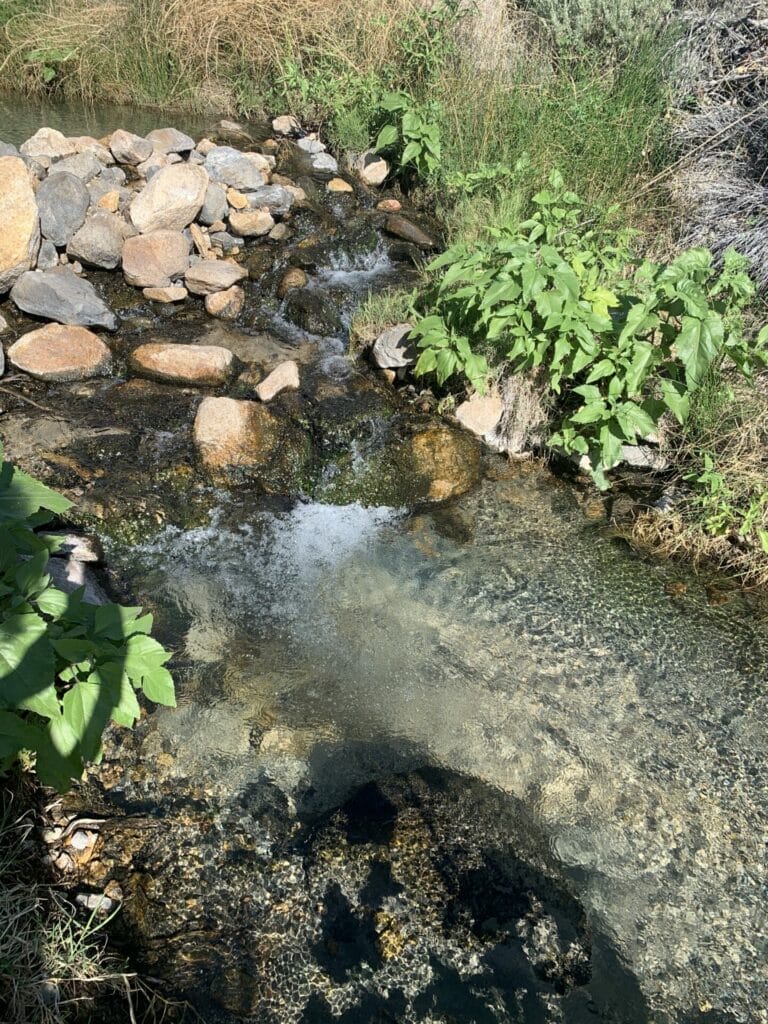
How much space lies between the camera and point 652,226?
4941mm

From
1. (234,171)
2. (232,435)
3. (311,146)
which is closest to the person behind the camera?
(232,435)

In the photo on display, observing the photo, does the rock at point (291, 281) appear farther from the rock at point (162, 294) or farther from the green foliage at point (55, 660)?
the green foliage at point (55, 660)

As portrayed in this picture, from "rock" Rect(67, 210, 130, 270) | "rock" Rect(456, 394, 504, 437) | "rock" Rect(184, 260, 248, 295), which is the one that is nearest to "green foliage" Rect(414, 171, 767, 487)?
"rock" Rect(456, 394, 504, 437)

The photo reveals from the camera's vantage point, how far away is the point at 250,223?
210 inches

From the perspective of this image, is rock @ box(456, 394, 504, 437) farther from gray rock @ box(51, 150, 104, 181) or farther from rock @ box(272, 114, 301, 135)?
rock @ box(272, 114, 301, 135)

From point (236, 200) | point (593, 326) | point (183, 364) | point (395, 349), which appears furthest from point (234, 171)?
point (593, 326)

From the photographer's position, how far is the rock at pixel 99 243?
468cm

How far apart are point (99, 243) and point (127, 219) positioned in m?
0.43

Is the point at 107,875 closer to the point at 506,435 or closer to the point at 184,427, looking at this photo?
the point at 184,427

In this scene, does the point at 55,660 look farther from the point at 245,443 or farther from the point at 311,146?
the point at 311,146

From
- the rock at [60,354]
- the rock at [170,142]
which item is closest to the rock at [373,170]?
the rock at [170,142]

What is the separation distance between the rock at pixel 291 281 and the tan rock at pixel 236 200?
0.79m

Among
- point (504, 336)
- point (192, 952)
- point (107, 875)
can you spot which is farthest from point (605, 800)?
point (504, 336)

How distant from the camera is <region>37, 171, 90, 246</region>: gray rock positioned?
185 inches
